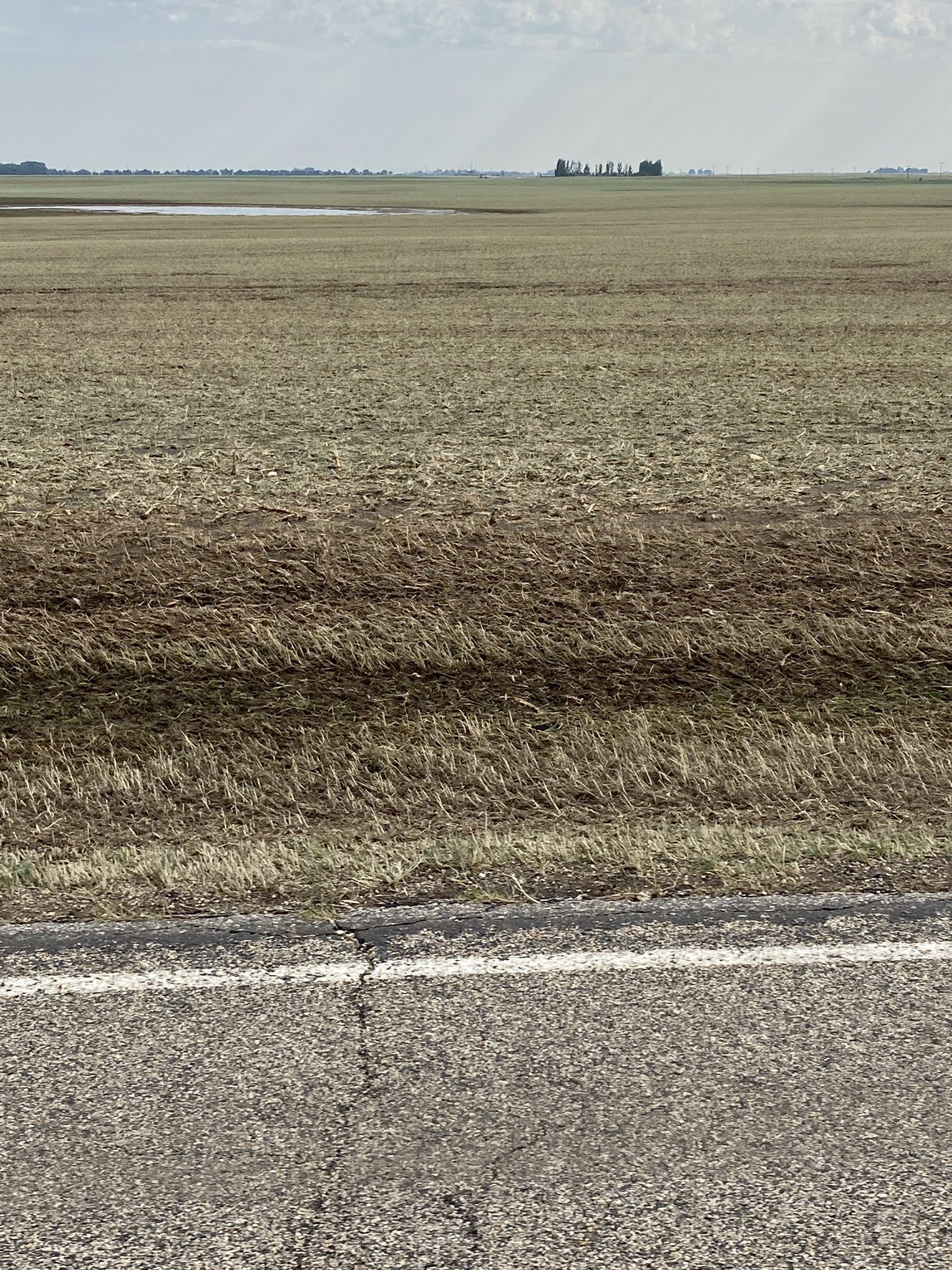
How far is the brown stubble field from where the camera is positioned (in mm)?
6070

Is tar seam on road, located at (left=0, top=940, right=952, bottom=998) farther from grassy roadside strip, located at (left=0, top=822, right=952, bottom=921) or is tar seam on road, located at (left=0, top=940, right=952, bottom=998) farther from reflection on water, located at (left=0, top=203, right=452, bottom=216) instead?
reflection on water, located at (left=0, top=203, right=452, bottom=216)

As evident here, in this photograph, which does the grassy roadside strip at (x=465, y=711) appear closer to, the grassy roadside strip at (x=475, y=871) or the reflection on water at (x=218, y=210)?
the grassy roadside strip at (x=475, y=871)

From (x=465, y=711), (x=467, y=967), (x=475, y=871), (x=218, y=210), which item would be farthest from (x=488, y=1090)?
(x=218, y=210)

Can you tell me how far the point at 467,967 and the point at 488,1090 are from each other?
74cm

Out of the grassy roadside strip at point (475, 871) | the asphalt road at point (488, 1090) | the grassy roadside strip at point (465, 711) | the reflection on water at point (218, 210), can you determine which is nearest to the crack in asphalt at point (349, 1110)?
the asphalt road at point (488, 1090)

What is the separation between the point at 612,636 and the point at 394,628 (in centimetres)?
142

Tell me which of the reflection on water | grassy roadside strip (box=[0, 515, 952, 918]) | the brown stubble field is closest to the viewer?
grassy roadside strip (box=[0, 515, 952, 918])

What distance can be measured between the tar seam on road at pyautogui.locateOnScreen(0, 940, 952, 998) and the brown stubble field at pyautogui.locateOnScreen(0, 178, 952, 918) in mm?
647

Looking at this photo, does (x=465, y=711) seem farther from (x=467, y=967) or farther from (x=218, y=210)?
(x=218, y=210)

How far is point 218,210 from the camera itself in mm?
121688

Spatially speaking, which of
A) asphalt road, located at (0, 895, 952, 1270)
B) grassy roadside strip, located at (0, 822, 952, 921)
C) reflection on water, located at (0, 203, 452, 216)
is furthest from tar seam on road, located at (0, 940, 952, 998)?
reflection on water, located at (0, 203, 452, 216)

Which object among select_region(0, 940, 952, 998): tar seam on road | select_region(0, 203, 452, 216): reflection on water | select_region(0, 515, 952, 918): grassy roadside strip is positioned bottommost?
select_region(0, 515, 952, 918): grassy roadside strip

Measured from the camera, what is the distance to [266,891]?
5.43 meters

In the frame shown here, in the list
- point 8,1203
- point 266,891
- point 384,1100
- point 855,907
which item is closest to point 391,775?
point 266,891
